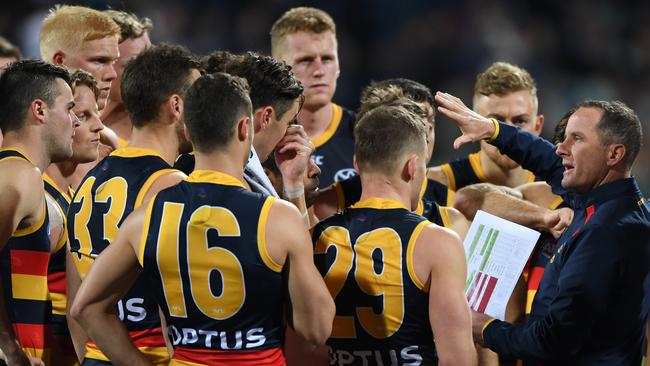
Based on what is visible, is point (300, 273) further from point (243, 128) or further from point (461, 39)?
point (461, 39)

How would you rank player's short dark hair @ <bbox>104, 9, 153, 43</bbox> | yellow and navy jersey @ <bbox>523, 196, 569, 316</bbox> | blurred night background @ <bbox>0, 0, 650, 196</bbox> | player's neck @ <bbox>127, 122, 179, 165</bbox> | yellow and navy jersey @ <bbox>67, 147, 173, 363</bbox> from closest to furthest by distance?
yellow and navy jersey @ <bbox>67, 147, 173, 363</bbox> < player's neck @ <bbox>127, 122, 179, 165</bbox> < yellow and navy jersey @ <bbox>523, 196, 569, 316</bbox> < player's short dark hair @ <bbox>104, 9, 153, 43</bbox> < blurred night background @ <bbox>0, 0, 650, 196</bbox>

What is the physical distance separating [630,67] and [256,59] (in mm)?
8692

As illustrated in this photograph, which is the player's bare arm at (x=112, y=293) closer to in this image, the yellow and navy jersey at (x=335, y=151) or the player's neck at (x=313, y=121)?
the yellow and navy jersey at (x=335, y=151)

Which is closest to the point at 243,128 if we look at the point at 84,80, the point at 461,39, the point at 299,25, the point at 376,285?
the point at 376,285

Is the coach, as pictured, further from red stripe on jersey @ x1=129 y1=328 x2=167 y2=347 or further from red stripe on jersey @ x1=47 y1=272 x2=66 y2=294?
red stripe on jersey @ x1=47 y1=272 x2=66 y2=294

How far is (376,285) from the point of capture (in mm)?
3801

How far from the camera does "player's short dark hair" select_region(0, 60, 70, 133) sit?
4.41 metres

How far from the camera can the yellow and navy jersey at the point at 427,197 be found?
4.66 metres

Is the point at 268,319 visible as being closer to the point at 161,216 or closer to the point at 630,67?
the point at 161,216

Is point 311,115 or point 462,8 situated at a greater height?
point 462,8

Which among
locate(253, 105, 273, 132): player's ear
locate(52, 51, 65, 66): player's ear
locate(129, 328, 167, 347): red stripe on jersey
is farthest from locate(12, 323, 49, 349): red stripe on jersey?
locate(52, 51, 65, 66): player's ear

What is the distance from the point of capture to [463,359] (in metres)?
3.67

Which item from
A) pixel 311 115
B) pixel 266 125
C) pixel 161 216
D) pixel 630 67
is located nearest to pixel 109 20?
pixel 311 115

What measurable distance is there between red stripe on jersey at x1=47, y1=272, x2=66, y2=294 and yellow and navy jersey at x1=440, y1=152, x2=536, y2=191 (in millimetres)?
2558
